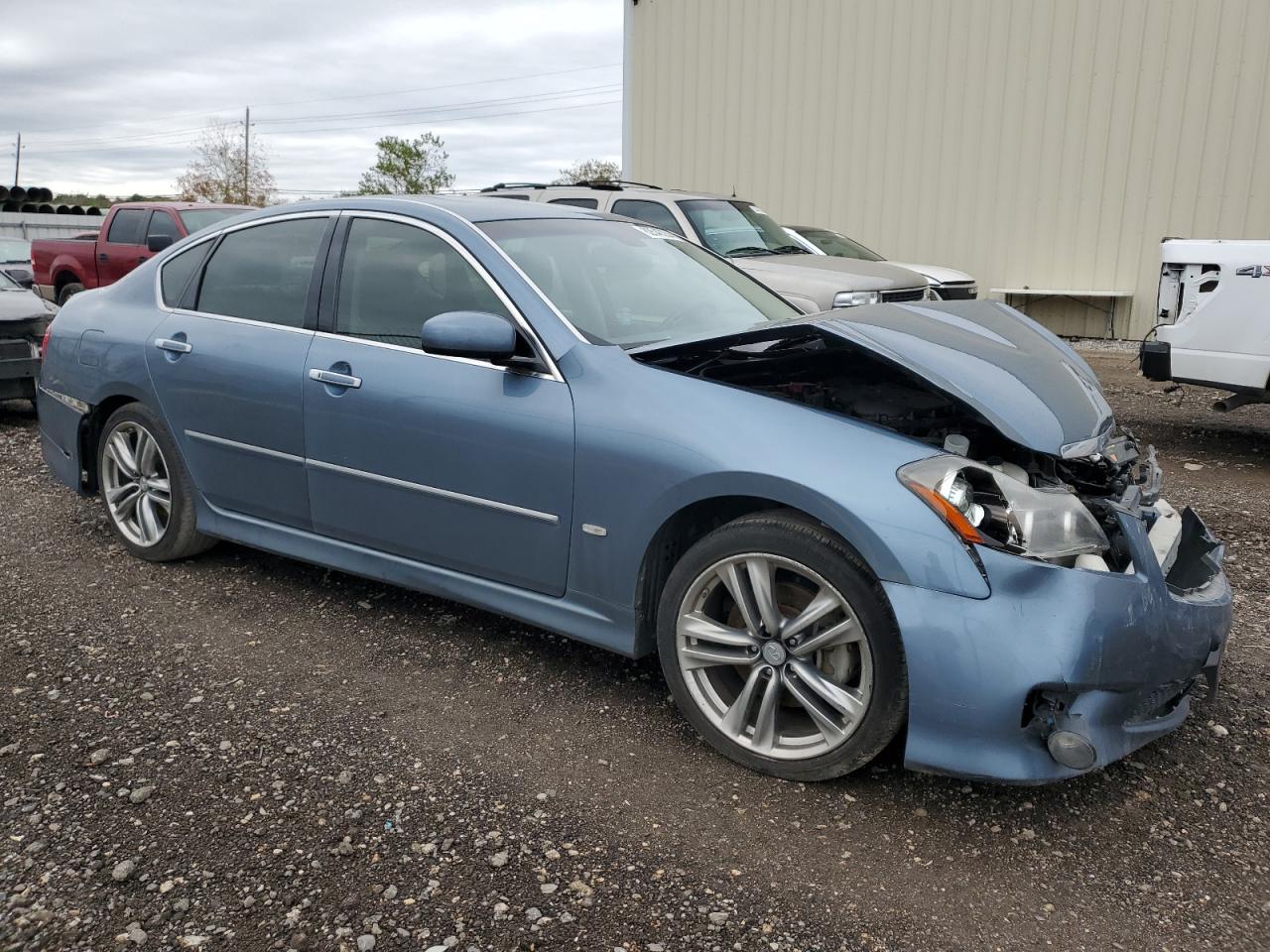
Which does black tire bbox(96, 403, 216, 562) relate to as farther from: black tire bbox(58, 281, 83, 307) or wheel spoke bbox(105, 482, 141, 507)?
black tire bbox(58, 281, 83, 307)

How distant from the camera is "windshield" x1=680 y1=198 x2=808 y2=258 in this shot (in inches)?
385

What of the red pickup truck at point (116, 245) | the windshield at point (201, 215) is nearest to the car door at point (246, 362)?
the red pickup truck at point (116, 245)

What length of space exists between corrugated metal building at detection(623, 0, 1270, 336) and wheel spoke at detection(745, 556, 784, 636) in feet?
40.1

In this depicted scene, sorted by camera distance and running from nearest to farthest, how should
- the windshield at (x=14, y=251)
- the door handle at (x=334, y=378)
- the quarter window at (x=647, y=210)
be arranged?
1. the door handle at (x=334, y=378)
2. the quarter window at (x=647, y=210)
3. the windshield at (x=14, y=251)

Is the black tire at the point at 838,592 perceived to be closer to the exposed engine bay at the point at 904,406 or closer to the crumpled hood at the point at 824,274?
the exposed engine bay at the point at 904,406

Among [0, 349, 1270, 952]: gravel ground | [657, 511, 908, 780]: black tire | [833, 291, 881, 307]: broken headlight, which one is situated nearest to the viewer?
[0, 349, 1270, 952]: gravel ground

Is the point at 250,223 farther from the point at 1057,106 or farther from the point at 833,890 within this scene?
the point at 1057,106

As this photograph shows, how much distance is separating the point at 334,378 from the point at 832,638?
2073 mm

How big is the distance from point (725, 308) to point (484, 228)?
3.20 ft

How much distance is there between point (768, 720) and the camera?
9.96 ft

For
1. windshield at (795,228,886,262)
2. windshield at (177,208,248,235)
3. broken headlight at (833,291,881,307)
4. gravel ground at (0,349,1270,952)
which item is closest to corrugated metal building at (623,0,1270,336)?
windshield at (795,228,886,262)

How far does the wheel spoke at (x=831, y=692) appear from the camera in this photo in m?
2.85

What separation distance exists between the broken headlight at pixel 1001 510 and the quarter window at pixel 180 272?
3.36 metres

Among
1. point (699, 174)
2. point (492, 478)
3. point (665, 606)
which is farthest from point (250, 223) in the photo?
point (699, 174)
